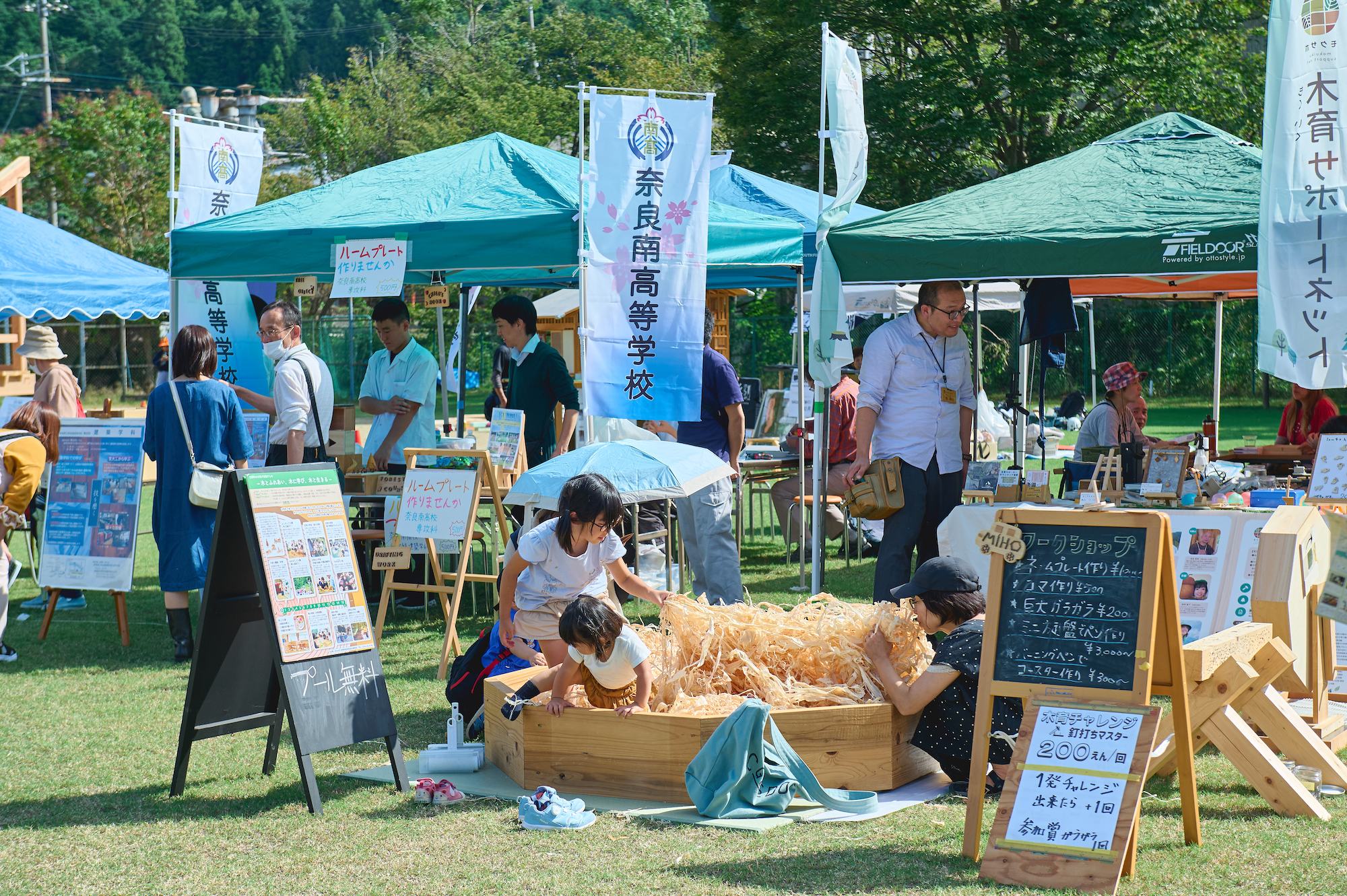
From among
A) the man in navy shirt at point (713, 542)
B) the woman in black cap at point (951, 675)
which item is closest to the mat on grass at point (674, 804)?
the woman in black cap at point (951, 675)

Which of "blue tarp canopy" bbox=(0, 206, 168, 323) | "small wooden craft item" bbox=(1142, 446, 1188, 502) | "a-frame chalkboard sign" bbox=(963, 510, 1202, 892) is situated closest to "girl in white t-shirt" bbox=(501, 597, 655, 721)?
"a-frame chalkboard sign" bbox=(963, 510, 1202, 892)

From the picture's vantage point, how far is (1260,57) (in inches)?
798

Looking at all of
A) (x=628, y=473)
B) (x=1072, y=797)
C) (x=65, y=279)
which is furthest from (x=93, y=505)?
(x=1072, y=797)

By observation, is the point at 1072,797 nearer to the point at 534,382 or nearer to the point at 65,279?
the point at 534,382

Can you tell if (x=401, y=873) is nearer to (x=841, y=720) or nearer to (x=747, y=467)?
(x=841, y=720)

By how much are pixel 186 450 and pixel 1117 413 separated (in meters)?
5.88

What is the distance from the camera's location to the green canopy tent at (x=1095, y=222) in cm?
615

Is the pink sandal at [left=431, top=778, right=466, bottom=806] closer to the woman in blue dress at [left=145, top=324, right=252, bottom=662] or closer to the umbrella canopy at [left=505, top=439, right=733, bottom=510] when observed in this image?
the umbrella canopy at [left=505, top=439, right=733, bottom=510]

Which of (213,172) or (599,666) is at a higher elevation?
(213,172)

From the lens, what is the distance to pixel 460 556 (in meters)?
6.45

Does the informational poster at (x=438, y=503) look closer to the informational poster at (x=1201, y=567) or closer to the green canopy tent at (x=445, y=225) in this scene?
the green canopy tent at (x=445, y=225)

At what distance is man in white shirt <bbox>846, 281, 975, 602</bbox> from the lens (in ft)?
20.3

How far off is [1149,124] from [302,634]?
5988mm

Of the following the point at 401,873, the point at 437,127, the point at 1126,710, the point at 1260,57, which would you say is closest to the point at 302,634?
the point at 401,873
